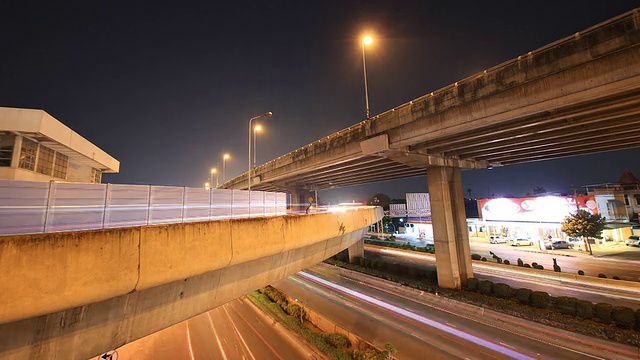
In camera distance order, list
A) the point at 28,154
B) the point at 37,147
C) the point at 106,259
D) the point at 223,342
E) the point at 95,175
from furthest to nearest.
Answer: the point at 95,175, the point at 37,147, the point at 28,154, the point at 223,342, the point at 106,259

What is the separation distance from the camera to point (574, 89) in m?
12.7

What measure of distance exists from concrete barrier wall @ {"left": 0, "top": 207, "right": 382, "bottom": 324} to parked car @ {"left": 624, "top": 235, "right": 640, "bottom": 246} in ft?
199

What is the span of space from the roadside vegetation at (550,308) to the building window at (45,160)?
4060 cm

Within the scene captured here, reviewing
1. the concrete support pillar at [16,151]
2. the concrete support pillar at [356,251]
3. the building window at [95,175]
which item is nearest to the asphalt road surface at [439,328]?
the concrete support pillar at [356,251]

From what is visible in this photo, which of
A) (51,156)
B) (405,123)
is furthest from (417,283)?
(51,156)

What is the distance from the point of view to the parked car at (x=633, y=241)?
3934 cm

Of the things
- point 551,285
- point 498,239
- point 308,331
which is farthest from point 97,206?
point 498,239

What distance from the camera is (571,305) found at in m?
18.4

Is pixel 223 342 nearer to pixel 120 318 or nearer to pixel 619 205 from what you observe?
pixel 120 318

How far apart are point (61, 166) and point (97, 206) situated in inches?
1451

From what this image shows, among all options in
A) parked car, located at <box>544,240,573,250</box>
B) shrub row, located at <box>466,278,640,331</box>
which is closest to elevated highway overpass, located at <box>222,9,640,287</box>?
shrub row, located at <box>466,278,640,331</box>

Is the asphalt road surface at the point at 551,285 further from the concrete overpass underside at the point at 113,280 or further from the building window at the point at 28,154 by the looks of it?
the building window at the point at 28,154

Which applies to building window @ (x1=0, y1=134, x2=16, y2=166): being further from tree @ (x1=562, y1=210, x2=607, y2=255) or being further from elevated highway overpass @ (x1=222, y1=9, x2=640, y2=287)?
tree @ (x1=562, y1=210, x2=607, y2=255)

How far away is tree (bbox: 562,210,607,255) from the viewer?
3478 cm
